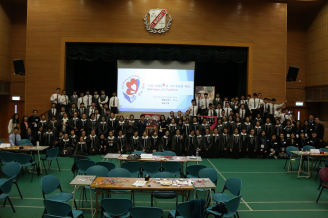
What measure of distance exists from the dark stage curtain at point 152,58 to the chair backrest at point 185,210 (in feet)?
40.3

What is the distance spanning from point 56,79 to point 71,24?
3.58 metres

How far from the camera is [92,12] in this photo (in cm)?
1558

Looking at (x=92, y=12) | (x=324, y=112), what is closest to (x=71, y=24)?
(x=92, y=12)

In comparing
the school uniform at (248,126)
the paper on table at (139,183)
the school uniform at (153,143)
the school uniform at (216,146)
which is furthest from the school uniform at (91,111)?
the paper on table at (139,183)

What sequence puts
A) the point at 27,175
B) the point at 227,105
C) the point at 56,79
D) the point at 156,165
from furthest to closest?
the point at 56,79
the point at 227,105
the point at 27,175
the point at 156,165

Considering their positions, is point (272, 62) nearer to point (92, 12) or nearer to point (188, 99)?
point (188, 99)

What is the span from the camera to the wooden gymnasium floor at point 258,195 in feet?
20.7

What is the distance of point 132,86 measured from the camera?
52.1 ft

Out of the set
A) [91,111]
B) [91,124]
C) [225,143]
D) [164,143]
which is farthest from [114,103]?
[225,143]

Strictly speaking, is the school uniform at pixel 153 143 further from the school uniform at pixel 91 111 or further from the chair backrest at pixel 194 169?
the chair backrest at pixel 194 169

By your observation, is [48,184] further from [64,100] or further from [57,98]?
[57,98]

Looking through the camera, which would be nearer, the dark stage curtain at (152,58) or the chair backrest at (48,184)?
the chair backrest at (48,184)

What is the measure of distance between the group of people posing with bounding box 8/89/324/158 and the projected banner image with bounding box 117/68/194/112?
4.83 ft

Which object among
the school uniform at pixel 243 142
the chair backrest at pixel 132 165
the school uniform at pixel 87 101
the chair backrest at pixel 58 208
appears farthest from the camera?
the school uniform at pixel 87 101
